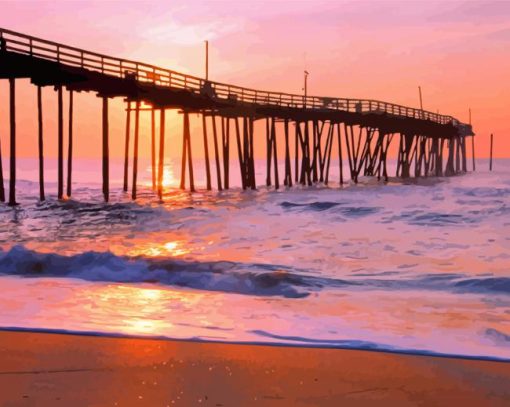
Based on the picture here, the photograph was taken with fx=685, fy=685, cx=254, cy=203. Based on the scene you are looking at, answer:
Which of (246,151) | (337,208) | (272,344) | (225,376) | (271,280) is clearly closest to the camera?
(225,376)

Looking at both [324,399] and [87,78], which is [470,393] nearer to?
[324,399]

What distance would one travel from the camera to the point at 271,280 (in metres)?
7.81

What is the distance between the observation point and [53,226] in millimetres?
15008

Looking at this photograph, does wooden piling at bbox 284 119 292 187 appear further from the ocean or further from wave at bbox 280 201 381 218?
the ocean

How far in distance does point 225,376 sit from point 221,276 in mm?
4229

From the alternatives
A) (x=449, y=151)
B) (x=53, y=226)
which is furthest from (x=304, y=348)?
(x=449, y=151)

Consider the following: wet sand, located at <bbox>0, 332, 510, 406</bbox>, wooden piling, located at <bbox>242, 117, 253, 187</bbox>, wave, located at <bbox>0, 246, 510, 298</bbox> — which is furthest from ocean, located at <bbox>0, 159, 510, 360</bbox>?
wooden piling, located at <bbox>242, 117, 253, 187</bbox>

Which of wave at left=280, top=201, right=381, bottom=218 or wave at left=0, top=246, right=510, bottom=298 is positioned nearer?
wave at left=0, top=246, right=510, bottom=298

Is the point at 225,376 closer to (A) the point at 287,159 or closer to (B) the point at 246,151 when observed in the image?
(B) the point at 246,151

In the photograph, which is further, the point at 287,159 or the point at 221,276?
the point at 287,159

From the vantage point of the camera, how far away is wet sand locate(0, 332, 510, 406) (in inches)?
139

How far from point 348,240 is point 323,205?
8.80 m

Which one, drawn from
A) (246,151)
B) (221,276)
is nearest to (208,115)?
(246,151)

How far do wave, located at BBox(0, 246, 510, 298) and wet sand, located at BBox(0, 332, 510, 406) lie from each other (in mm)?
2741
